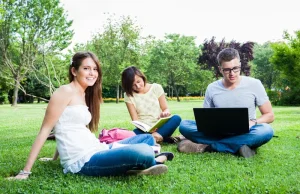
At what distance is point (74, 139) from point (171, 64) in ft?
141

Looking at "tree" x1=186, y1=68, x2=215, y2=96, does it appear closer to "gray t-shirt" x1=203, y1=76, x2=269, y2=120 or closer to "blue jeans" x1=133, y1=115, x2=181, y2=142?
"blue jeans" x1=133, y1=115, x2=181, y2=142

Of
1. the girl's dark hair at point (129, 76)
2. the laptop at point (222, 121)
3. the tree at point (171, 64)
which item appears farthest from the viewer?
the tree at point (171, 64)

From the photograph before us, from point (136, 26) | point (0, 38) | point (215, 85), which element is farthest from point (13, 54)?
point (215, 85)

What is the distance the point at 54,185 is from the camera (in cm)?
305

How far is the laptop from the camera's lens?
4.20m

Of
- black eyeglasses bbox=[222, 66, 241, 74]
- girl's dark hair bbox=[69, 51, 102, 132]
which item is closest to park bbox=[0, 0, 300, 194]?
girl's dark hair bbox=[69, 51, 102, 132]

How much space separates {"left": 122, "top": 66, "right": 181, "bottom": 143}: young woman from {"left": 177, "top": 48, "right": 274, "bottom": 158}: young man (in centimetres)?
65

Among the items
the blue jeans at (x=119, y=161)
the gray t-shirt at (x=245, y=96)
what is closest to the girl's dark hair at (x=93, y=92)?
the blue jeans at (x=119, y=161)

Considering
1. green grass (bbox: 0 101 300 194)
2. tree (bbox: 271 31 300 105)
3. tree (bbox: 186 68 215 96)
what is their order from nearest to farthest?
green grass (bbox: 0 101 300 194) → tree (bbox: 271 31 300 105) → tree (bbox: 186 68 215 96)

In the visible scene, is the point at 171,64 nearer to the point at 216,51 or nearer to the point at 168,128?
the point at 216,51

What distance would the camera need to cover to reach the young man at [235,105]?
4520 mm

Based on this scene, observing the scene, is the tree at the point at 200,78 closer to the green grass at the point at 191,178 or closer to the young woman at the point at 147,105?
the young woman at the point at 147,105

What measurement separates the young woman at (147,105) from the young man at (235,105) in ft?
2.12

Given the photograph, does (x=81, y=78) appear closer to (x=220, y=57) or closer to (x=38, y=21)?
(x=220, y=57)
